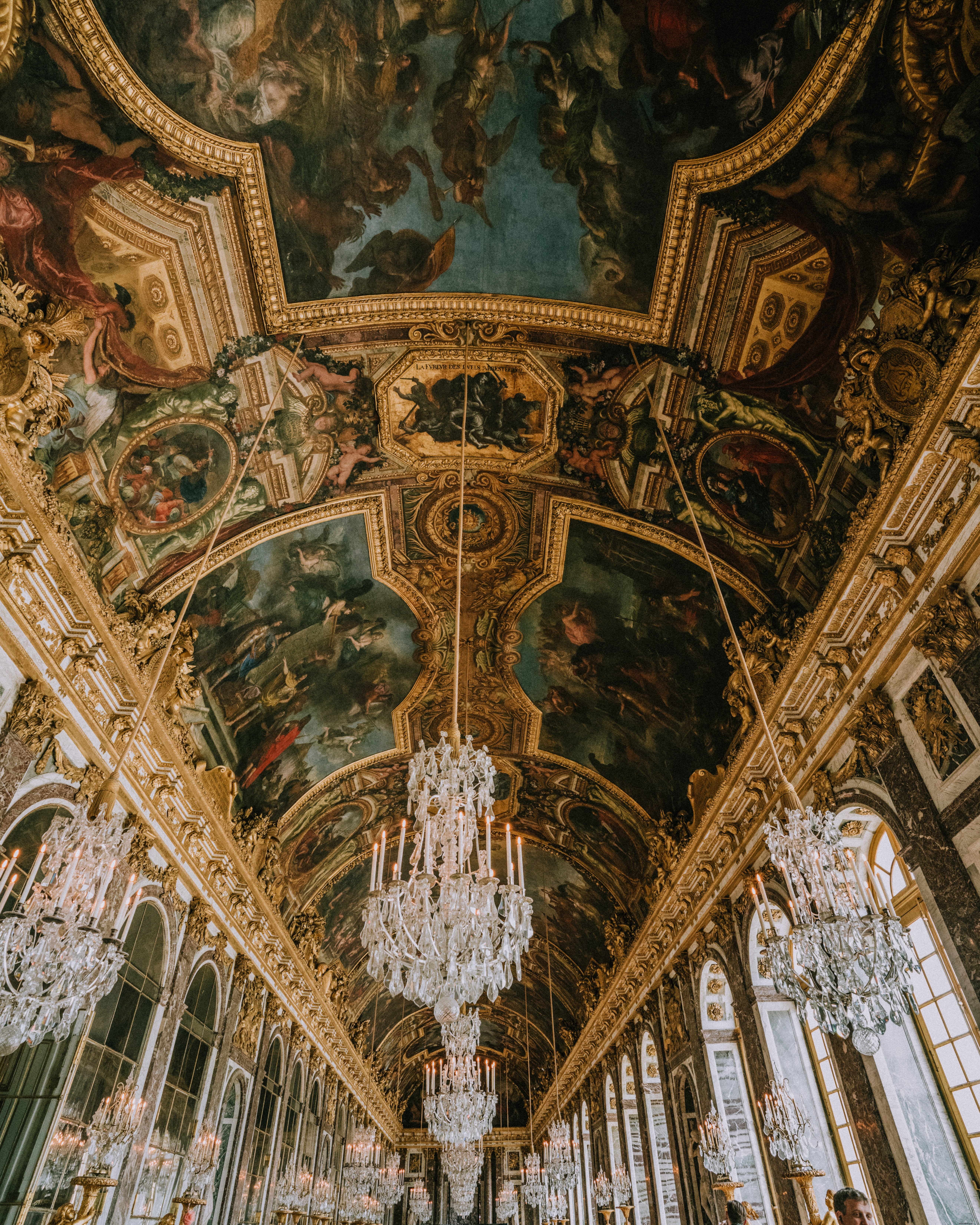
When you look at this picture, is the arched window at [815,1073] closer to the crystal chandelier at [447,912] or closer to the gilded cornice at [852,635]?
the gilded cornice at [852,635]

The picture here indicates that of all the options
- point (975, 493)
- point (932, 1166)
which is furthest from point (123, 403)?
point (932, 1166)

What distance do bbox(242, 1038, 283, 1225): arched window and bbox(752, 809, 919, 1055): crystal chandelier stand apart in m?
13.1

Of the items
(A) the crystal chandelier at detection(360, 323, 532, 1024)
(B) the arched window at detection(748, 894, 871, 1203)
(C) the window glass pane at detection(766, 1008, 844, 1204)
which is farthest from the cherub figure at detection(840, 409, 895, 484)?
(C) the window glass pane at detection(766, 1008, 844, 1204)

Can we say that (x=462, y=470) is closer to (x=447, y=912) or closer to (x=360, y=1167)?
(x=447, y=912)

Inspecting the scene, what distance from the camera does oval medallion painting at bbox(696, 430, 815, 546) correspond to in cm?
880

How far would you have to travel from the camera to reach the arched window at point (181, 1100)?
32.4ft

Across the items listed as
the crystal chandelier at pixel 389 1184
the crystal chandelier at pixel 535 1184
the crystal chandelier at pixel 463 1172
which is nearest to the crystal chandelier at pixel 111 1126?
the crystal chandelier at pixel 463 1172

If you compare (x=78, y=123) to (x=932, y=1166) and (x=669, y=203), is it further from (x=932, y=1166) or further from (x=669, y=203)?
(x=932, y=1166)

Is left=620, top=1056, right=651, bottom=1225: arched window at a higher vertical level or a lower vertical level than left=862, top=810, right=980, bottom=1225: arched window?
higher

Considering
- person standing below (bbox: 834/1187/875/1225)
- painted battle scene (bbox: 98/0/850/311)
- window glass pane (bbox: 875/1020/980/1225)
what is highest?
painted battle scene (bbox: 98/0/850/311)

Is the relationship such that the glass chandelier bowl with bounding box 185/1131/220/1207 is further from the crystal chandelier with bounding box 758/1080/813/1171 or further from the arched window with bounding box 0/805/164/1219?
the crystal chandelier with bounding box 758/1080/813/1171

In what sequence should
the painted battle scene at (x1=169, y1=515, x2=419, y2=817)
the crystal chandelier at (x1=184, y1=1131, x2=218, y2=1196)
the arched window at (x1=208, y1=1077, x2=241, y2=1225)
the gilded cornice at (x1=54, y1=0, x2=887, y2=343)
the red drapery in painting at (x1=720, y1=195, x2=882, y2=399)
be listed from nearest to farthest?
1. the gilded cornice at (x1=54, y1=0, x2=887, y2=343)
2. the red drapery in painting at (x1=720, y1=195, x2=882, y2=399)
3. the crystal chandelier at (x1=184, y1=1131, x2=218, y2=1196)
4. the painted battle scene at (x1=169, y1=515, x2=419, y2=817)
5. the arched window at (x1=208, y1=1077, x2=241, y2=1225)

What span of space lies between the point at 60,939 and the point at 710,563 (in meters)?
7.67

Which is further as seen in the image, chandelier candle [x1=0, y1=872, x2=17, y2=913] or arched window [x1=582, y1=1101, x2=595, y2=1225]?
arched window [x1=582, y1=1101, x2=595, y2=1225]
